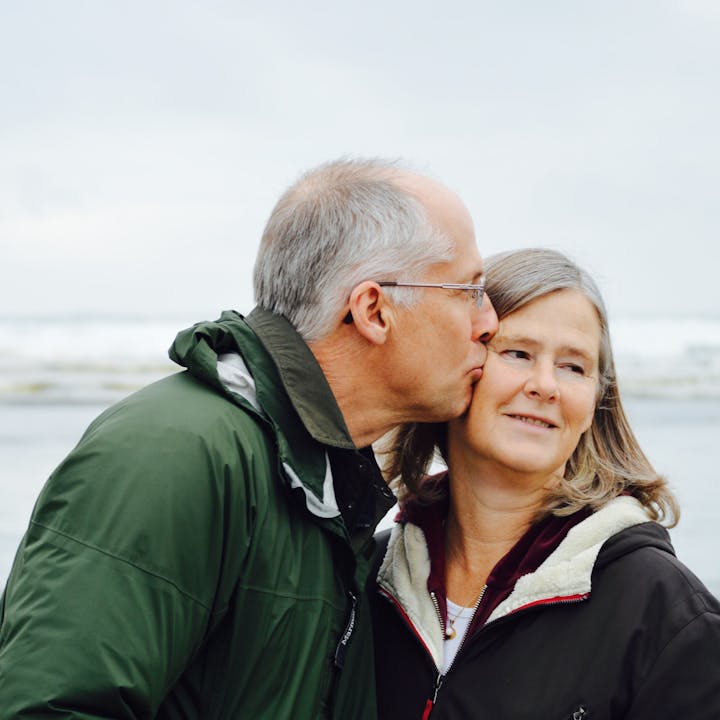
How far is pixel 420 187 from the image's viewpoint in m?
2.83

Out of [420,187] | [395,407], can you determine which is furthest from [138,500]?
[420,187]

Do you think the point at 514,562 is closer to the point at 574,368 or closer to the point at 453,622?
the point at 453,622

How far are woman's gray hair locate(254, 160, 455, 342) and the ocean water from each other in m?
1.26

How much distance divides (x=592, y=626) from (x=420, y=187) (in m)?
1.19

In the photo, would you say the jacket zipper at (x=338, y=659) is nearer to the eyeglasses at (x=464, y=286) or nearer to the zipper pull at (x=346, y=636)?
the zipper pull at (x=346, y=636)

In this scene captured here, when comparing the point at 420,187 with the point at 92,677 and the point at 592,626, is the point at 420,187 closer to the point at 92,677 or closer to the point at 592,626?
the point at 592,626

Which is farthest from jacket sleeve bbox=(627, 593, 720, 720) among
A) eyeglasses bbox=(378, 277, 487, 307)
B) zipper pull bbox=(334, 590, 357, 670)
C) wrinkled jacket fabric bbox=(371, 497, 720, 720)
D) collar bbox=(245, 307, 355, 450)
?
eyeglasses bbox=(378, 277, 487, 307)

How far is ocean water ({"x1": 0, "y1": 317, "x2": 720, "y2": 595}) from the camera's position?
8.46 m

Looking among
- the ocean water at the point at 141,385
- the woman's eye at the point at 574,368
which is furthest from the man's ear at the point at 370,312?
the ocean water at the point at 141,385

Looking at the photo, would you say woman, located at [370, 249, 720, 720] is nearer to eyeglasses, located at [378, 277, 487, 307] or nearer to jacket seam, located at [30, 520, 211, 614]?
eyeglasses, located at [378, 277, 487, 307]

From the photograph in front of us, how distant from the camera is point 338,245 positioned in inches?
107

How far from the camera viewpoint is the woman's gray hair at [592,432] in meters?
3.00

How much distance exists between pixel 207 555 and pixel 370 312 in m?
0.81

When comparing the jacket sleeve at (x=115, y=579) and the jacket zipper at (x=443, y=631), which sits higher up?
the jacket sleeve at (x=115, y=579)
